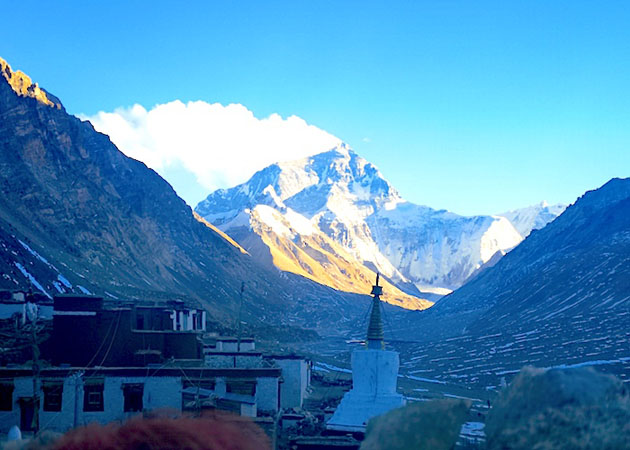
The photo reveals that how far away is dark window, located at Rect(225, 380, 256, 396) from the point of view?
26734mm

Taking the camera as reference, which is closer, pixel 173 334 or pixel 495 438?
pixel 495 438

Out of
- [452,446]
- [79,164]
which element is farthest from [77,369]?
[79,164]

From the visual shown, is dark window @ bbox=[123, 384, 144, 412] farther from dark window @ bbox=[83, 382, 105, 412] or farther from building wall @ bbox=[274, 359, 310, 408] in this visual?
building wall @ bbox=[274, 359, 310, 408]

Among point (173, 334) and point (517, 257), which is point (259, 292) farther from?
point (173, 334)

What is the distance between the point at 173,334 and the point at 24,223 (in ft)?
193

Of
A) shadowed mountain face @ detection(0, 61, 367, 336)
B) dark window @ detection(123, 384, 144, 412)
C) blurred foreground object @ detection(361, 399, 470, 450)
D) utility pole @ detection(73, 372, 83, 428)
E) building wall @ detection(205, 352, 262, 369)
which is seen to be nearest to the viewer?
blurred foreground object @ detection(361, 399, 470, 450)

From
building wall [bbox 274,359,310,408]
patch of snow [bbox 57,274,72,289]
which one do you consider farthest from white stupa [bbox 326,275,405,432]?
patch of snow [bbox 57,274,72,289]

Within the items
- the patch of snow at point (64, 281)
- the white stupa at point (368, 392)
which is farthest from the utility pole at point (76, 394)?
the patch of snow at point (64, 281)

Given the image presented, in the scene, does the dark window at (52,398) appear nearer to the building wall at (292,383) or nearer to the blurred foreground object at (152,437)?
→ the building wall at (292,383)

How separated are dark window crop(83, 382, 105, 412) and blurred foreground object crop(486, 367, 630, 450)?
18.2 metres

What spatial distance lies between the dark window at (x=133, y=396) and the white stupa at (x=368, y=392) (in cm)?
716

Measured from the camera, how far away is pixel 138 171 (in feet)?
408

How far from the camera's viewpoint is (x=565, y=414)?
29.0 ft

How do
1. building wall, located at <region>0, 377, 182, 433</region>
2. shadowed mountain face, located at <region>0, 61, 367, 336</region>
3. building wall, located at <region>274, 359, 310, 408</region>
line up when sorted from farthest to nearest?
shadowed mountain face, located at <region>0, 61, 367, 336</region> → building wall, located at <region>274, 359, 310, 408</region> → building wall, located at <region>0, 377, 182, 433</region>
